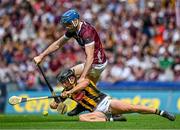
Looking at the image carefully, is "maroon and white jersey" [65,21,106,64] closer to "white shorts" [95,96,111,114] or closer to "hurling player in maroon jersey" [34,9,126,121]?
"hurling player in maroon jersey" [34,9,126,121]

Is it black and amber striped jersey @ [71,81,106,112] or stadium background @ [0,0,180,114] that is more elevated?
black and amber striped jersey @ [71,81,106,112]

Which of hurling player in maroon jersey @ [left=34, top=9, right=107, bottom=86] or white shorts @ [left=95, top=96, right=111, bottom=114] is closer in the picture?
white shorts @ [left=95, top=96, right=111, bottom=114]

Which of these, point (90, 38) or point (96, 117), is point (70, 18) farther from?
point (96, 117)

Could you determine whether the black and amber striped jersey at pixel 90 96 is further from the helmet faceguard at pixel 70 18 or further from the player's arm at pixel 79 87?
the helmet faceguard at pixel 70 18

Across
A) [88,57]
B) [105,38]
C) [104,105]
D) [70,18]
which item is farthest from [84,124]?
[105,38]

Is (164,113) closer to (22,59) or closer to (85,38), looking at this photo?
(85,38)

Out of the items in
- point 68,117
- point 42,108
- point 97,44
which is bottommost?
point 42,108

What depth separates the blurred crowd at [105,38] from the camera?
2505 centimetres

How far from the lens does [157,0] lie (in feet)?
89.8

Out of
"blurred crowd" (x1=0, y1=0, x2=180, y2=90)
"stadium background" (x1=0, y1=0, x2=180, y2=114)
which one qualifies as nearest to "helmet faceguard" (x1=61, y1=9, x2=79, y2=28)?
"stadium background" (x1=0, y1=0, x2=180, y2=114)

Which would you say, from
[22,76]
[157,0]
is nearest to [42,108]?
[22,76]

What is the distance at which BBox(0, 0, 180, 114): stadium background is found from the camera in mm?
23891

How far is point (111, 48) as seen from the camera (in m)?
26.2

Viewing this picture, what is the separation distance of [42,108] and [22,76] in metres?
2.67
